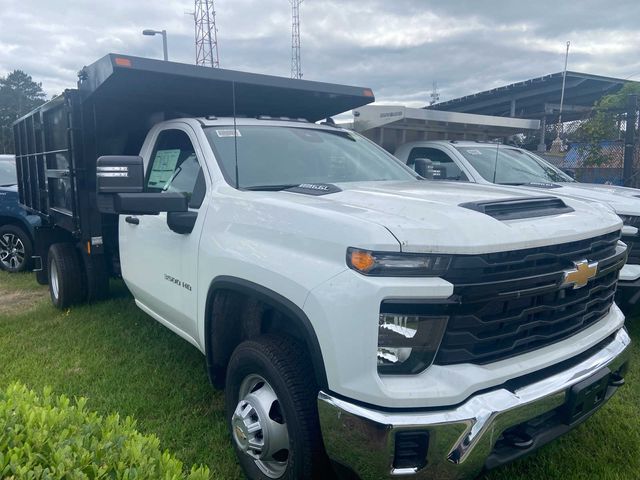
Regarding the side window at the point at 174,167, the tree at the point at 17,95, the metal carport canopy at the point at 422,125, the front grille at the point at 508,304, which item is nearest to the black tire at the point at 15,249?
the side window at the point at 174,167

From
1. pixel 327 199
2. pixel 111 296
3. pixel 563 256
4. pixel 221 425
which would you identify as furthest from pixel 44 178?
pixel 563 256

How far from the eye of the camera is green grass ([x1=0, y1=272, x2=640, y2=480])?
9.52ft

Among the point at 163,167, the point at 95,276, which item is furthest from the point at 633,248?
the point at 95,276

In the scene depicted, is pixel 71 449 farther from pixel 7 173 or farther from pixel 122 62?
pixel 7 173

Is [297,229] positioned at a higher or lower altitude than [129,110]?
lower

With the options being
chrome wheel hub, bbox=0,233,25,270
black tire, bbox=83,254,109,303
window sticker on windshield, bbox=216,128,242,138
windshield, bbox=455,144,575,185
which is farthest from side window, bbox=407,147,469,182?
chrome wheel hub, bbox=0,233,25,270

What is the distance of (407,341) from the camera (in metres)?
2.00

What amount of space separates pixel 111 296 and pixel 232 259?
408cm

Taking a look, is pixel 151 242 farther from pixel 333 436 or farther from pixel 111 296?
pixel 111 296

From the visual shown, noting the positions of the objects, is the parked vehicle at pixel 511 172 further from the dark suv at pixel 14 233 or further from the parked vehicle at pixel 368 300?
the dark suv at pixel 14 233

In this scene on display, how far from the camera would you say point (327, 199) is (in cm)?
256

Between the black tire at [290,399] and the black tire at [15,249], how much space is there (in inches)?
258

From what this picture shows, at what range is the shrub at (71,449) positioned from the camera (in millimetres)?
1442

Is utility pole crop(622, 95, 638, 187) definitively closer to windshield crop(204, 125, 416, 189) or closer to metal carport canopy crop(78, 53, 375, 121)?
metal carport canopy crop(78, 53, 375, 121)
